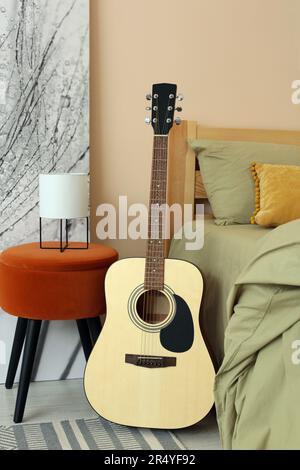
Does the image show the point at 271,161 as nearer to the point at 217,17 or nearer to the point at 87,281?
the point at 217,17

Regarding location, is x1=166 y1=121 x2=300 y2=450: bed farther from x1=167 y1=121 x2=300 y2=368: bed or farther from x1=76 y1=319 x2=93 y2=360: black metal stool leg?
x1=76 y1=319 x2=93 y2=360: black metal stool leg

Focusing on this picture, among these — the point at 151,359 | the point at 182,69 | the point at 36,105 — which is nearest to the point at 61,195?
the point at 36,105

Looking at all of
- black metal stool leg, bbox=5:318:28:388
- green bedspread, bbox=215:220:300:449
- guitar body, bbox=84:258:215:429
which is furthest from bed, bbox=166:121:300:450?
black metal stool leg, bbox=5:318:28:388

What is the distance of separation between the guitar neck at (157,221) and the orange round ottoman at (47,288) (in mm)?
185

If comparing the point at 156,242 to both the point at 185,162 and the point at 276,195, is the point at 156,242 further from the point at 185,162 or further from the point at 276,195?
the point at 185,162

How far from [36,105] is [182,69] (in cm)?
67

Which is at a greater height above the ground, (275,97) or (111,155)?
(275,97)

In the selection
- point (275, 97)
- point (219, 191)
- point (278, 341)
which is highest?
point (275, 97)

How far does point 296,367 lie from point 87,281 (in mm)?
781

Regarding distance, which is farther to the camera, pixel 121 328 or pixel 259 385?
pixel 121 328

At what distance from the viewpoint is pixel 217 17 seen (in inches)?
102

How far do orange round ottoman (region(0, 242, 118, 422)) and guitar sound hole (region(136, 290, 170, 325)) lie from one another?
6.2 inches

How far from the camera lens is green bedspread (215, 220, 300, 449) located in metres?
1.55

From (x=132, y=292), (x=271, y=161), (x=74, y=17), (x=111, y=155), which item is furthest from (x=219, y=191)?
(x=74, y=17)
